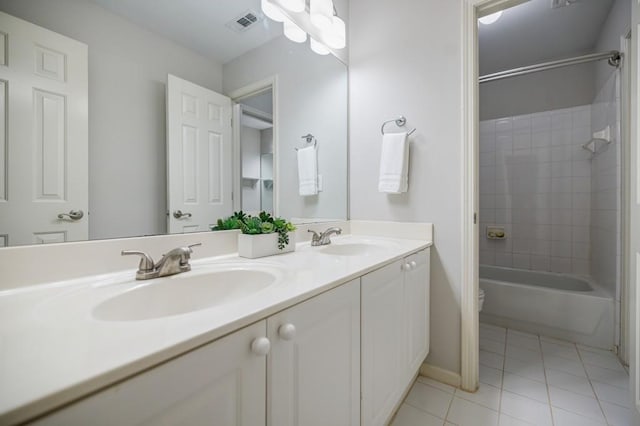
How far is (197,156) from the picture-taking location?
42.9 inches

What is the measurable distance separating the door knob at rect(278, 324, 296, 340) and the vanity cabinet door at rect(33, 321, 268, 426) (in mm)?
44

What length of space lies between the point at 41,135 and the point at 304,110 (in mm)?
1209

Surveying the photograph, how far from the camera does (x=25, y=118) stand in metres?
0.71

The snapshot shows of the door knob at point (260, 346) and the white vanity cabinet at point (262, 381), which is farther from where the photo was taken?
the door knob at point (260, 346)

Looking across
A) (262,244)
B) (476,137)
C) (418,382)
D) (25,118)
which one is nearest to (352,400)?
(262,244)

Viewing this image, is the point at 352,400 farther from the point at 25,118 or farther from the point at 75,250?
the point at 25,118

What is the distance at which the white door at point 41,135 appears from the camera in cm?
69

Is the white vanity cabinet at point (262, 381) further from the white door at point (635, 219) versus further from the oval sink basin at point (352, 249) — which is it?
the white door at point (635, 219)

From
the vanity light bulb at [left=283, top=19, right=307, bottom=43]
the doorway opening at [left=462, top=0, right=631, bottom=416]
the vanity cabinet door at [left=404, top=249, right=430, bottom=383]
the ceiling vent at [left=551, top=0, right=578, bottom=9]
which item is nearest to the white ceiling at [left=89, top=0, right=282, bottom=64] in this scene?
the vanity light bulb at [left=283, top=19, right=307, bottom=43]

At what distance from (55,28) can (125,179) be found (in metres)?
0.43

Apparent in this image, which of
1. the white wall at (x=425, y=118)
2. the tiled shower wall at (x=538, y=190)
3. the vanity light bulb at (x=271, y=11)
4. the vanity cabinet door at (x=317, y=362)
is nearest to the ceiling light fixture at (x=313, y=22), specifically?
the vanity light bulb at (x=271, y=11)

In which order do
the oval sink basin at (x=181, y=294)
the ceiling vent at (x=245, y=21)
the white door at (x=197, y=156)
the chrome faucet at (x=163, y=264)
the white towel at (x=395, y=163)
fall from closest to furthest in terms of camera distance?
the oval sink basin at (x=181, y=294) < the chrome faucet at (x=163, y=264) < the white door at (x=197, y=156) < the ceiling vent at (x=245, y=21) < the white towel at (x=395, y=163)

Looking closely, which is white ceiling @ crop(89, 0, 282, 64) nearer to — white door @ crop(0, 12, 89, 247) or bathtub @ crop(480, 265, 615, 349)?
white door @ crop(0, 12, 89, 247)

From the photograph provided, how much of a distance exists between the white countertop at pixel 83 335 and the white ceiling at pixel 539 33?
2528mm
